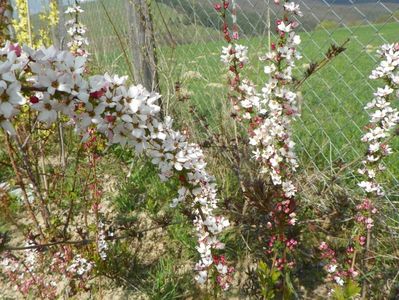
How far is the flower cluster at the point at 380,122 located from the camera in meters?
2.12

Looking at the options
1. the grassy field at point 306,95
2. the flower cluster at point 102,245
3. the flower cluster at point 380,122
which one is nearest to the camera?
the flower cluster at point 380,122

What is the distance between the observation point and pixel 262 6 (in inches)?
137

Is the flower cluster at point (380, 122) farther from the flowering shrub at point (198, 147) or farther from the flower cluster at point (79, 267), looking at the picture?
the flower cluster at point (79, 267)

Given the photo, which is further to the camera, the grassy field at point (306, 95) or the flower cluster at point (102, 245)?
the grassy field at point (306, 95)

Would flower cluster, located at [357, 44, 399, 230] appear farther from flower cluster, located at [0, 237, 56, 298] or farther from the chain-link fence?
flower cluster, located at [0, 237, 56, 298]

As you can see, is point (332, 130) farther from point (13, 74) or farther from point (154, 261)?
point (13, 74)

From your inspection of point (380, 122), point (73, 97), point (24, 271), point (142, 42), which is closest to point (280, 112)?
point (380, 122)

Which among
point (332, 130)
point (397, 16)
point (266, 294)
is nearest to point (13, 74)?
point (266, 294)

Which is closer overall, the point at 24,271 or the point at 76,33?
the point at 24,271

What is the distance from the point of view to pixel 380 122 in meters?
2.28

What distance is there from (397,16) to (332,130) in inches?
91.1

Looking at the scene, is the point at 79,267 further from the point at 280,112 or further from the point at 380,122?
the point at 380,122

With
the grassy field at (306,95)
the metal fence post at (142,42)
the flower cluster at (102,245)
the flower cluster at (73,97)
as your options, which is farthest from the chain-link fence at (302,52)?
the flower cluster at (73,97)

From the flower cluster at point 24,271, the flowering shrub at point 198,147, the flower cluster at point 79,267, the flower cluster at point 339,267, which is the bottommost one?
the flower cluster at point 24,271
